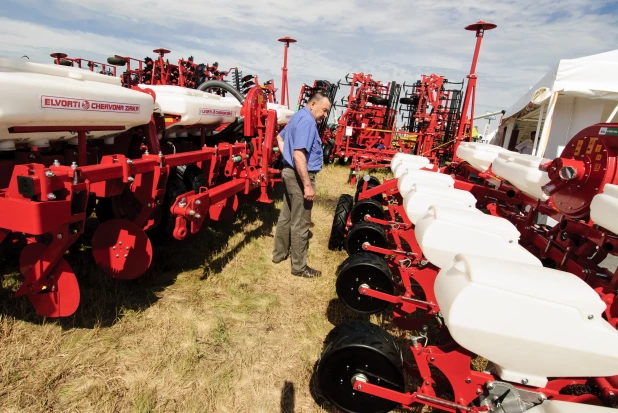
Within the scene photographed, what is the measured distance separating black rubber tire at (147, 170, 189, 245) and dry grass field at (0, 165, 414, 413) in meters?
0.24

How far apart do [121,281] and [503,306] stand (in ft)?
9.93

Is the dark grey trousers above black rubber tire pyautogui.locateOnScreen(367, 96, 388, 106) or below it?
below

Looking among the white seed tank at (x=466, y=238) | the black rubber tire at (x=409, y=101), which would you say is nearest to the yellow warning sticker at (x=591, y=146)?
the white seed tank at (x=466, y=238)

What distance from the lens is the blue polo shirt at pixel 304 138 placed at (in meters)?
3.49

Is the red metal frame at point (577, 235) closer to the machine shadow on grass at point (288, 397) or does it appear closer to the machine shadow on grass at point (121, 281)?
the machine shadow on grass at point (288, 397)

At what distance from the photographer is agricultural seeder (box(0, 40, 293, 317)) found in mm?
2035

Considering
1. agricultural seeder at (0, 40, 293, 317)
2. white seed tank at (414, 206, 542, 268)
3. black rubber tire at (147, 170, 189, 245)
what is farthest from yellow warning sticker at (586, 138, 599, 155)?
black rubber tire at (147, 170, 189, 245)

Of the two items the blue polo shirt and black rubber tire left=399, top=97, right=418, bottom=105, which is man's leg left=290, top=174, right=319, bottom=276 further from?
black rubber tire left=399, top=97, right=418, bottom=105

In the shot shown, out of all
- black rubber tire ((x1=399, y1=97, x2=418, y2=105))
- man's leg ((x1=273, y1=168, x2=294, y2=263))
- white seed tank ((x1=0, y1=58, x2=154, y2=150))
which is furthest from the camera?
black rubber tire ((x1=399, y1=97, x2=418, y2=105))

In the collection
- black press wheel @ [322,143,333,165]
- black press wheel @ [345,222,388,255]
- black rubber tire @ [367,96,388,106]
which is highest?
black rubber tire @ [367,96,388,106]

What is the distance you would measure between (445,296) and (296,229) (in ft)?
7.89

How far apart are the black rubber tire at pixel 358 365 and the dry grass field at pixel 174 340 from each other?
503 millimetres

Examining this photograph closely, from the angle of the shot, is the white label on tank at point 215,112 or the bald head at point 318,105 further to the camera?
the white label on tank at point 215,112

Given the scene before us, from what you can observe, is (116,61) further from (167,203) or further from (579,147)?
(579,147)
